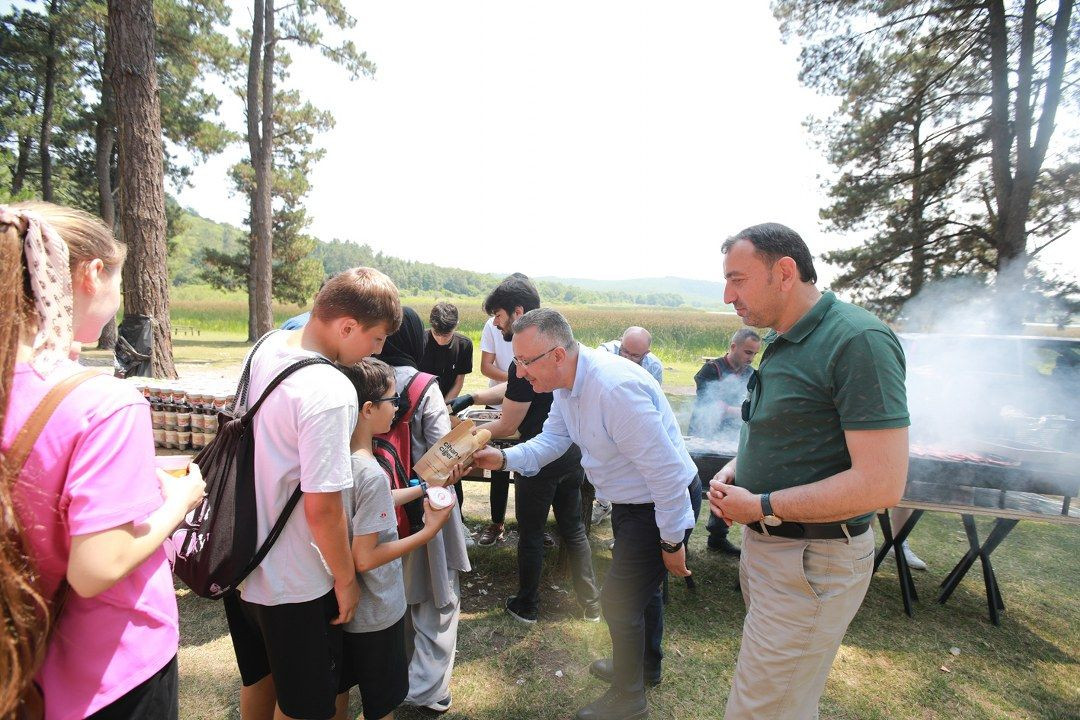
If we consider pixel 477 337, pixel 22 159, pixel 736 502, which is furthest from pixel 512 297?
pixel 477 337

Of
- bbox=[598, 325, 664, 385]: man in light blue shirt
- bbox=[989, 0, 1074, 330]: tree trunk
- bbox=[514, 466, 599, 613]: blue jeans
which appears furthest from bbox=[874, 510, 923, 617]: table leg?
bbox=[989, 0, 1074, 330]: tree trunk

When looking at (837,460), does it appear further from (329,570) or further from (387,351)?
(387,351)

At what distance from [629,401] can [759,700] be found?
4.12 feet

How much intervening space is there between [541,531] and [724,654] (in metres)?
1.42

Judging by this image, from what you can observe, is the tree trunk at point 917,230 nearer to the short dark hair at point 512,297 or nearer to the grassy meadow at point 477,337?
the grassy meadow at point 477,337

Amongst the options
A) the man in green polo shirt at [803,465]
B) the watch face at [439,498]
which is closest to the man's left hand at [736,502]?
the man in green polo shirt at [803,465]

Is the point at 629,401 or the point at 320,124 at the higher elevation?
the point at 320,124

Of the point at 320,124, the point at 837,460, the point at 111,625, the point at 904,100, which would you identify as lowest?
the point at 111,625

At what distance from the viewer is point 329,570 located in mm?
1840

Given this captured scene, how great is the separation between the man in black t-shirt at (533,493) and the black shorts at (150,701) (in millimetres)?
2275

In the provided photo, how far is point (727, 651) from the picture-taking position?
3467mm

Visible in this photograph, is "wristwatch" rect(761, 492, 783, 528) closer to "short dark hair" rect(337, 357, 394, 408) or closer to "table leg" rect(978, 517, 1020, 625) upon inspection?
"short dark hair" rect(337, 357, 394, 408)

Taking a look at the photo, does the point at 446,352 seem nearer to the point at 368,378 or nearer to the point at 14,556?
the point at 368,378

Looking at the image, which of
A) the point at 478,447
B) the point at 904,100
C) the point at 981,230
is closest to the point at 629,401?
the point at 478,447
